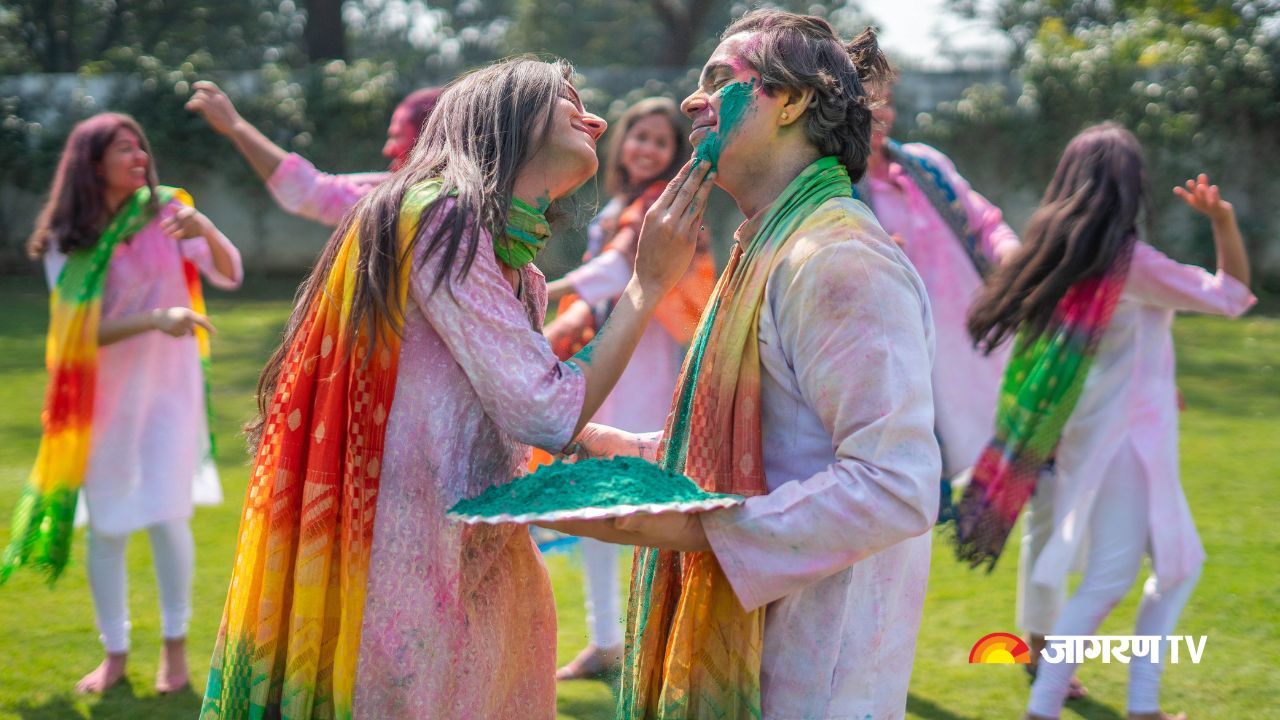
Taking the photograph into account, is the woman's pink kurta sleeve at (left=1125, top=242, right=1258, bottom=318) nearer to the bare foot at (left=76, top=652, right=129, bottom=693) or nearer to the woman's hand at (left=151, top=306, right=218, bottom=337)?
the woman's hand at (left=151, top=306, right=218, bottom=337)

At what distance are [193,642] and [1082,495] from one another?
3.66 metres

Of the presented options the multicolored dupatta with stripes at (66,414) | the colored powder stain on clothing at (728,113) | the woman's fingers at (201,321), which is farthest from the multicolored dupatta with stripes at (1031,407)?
the multicolored dupatta with stripes at (66,414)

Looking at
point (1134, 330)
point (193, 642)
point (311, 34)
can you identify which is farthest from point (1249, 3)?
point (193, 642)

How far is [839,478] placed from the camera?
1992 millimetres

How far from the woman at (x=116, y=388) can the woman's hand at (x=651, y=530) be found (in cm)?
299

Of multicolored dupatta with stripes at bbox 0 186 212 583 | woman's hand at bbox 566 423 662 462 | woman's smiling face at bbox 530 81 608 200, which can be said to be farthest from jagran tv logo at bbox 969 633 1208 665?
multicolored dupatta with stripes at bbox 0 186 212 583

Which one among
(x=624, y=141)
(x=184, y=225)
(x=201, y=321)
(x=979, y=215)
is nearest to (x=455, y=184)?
(x=201, y=321)

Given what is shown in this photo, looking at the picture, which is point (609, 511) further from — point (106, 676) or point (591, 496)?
point (106, 676)

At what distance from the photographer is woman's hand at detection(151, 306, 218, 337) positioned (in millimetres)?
4523

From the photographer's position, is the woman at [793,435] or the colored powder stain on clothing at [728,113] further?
the colored powder stain on clothing at [728,113]

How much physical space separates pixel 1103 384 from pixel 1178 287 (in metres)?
0.42

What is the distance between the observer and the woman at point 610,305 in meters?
4.84

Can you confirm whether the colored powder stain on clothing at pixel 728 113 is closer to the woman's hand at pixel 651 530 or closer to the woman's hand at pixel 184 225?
the woman's hand at pixel 651 530

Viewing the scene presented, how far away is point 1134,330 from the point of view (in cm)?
437
